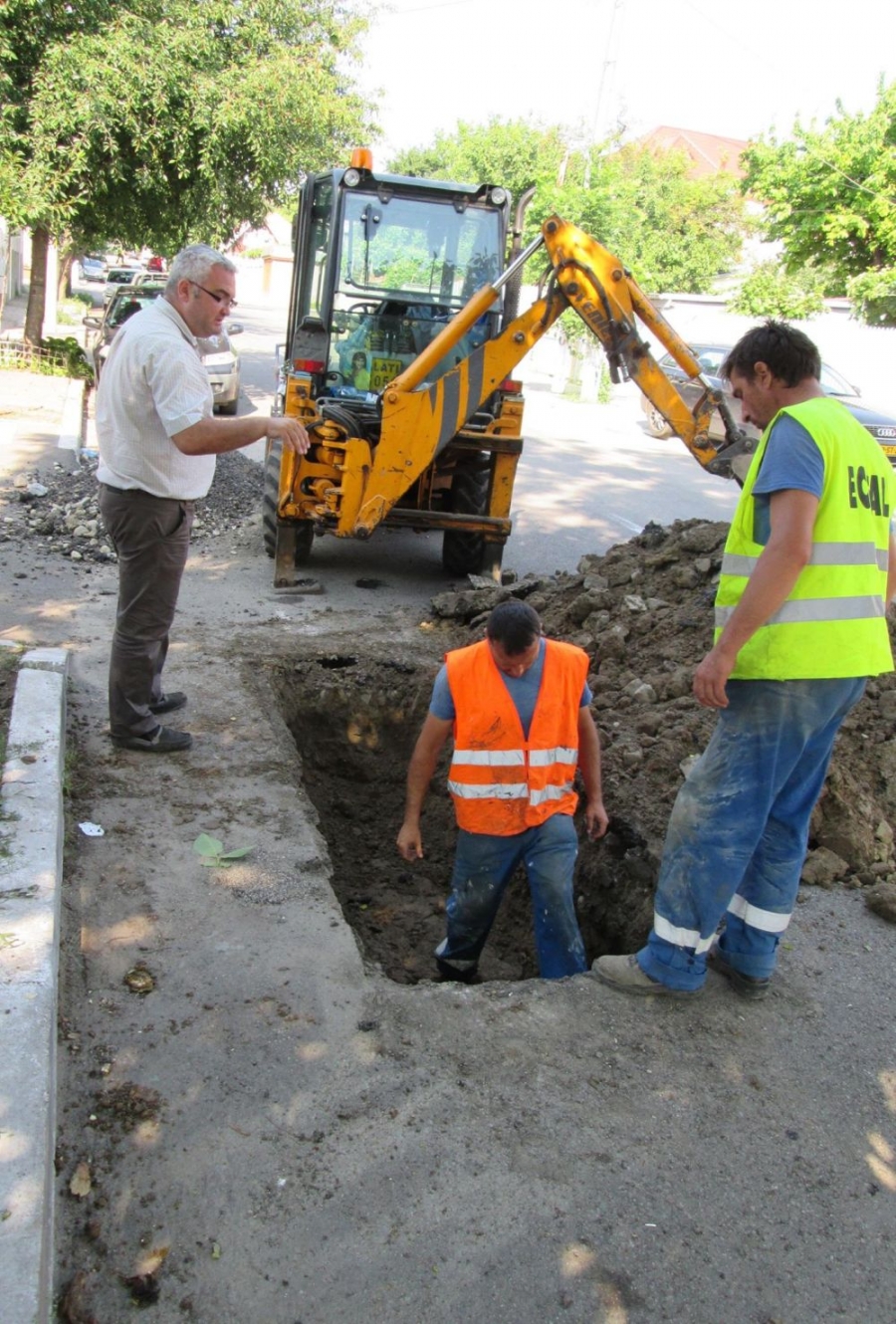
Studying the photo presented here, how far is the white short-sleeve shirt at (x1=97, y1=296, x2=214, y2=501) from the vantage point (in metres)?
4.08

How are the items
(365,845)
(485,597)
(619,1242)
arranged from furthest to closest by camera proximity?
(485,597) < (365,845) < (619,1242)

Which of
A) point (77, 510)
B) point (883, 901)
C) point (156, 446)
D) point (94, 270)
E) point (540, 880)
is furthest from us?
point (94, 270)

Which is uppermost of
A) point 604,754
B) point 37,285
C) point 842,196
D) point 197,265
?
point 842,196

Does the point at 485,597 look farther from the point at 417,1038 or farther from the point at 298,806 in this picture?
the point at 417,1038

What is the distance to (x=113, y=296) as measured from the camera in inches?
653

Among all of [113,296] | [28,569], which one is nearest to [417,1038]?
[28,569]

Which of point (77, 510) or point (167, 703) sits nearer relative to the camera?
point (167, 703)

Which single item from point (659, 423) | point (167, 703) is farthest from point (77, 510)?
point (659, 423)

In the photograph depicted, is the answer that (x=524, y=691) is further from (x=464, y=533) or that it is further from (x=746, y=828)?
(x=464, y=533)

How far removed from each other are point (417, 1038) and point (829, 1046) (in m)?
1.31

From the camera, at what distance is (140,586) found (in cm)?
452

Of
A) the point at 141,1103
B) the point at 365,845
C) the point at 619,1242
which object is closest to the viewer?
the point at 619,1242

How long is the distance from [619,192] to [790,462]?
28.9 metres

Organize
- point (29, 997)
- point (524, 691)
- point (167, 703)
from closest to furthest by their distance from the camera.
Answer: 1. point (29, 997)
2. point (524, 691)
3. point (167, 703)
